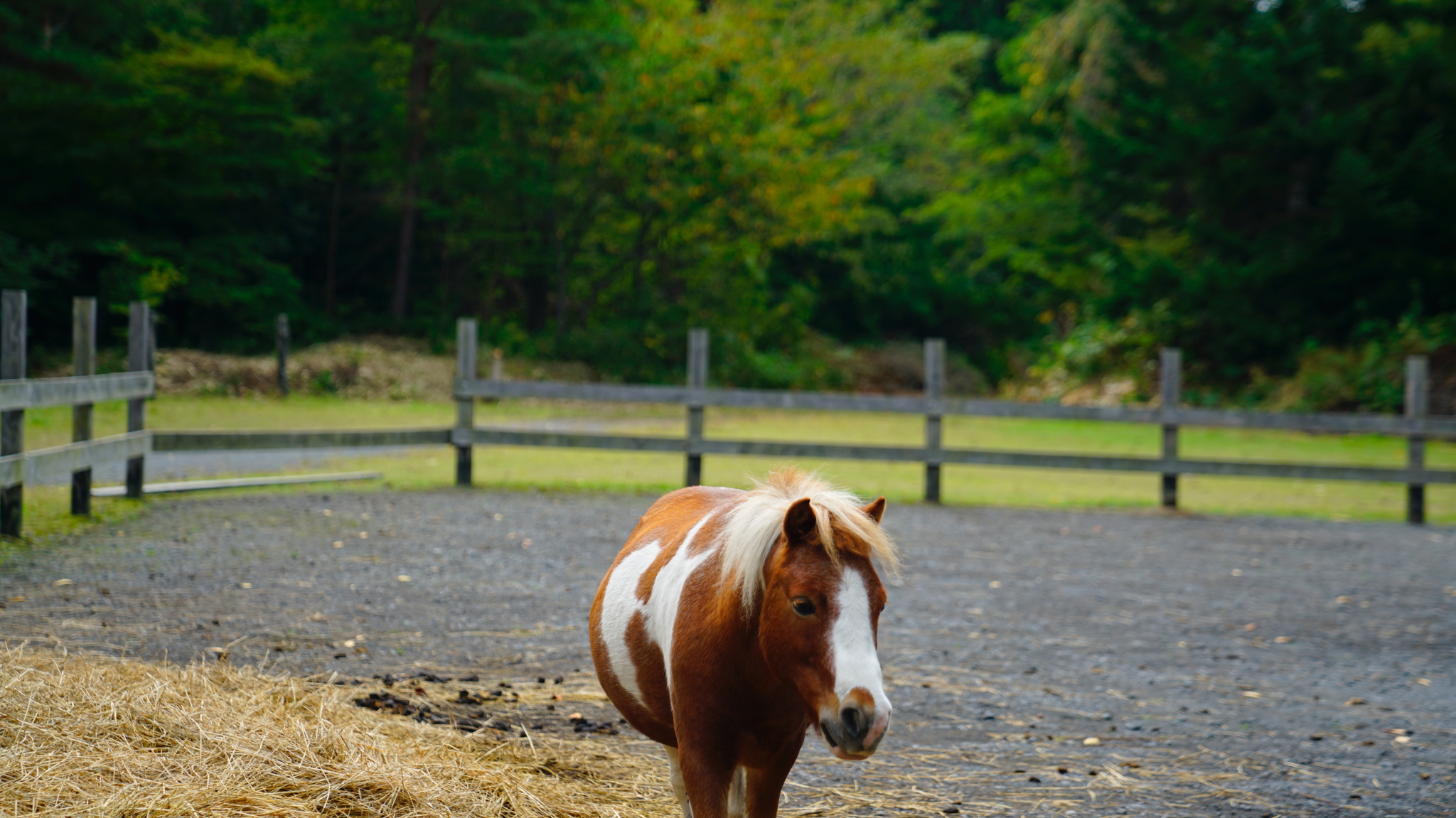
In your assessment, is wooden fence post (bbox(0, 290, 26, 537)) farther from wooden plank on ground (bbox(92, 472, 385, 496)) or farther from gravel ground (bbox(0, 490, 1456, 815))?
wooden plank on ground (bbox(92, 472, 385, 496))

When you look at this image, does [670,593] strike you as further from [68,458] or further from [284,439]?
[284,439]

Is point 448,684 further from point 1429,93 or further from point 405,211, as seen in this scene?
point 405,211

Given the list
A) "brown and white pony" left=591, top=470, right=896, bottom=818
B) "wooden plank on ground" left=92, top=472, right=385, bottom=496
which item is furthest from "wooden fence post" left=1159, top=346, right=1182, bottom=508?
"brown and white pony" left=591, top=470, right=896, bottom=818

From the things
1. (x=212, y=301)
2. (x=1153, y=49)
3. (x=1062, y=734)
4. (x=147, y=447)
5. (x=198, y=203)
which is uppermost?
(x=1153, y=49)

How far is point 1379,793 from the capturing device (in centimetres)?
350

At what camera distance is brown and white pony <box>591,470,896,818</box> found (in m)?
2.15

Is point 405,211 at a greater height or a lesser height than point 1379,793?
greater

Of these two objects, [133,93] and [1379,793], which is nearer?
[1379,793]

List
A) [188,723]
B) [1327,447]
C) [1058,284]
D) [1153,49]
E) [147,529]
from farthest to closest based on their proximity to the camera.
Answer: [1058,284], [1153,49], [1327,447], [147,529], [188,723]

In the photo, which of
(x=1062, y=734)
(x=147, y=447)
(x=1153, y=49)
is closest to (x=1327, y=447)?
(x=1153, y=49)

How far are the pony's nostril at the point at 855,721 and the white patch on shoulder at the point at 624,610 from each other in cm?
80

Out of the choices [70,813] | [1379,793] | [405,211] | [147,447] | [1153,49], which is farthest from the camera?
[405,211]

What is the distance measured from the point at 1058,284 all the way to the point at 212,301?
21.4 m

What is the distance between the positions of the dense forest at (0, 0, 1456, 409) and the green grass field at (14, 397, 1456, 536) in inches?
127
